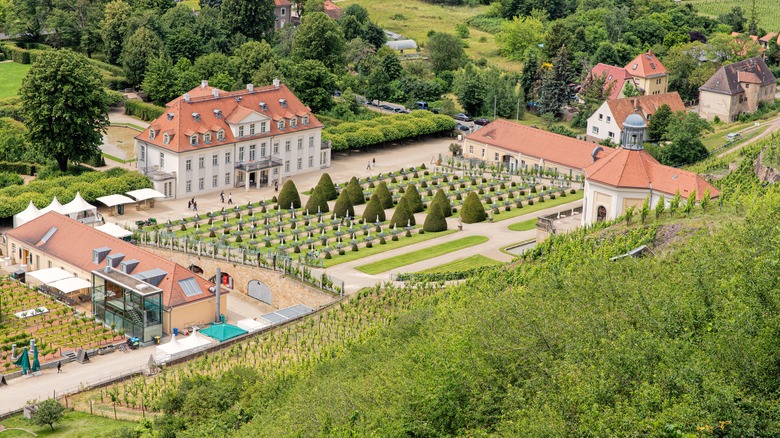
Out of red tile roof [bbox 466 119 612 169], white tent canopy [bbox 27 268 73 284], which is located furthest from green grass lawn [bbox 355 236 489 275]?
red tile roof [bbox 466 119 612 169]

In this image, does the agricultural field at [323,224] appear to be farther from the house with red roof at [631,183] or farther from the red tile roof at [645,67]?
the red tile roof at [645,67]

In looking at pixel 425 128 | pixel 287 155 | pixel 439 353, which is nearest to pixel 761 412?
pixel 439 353

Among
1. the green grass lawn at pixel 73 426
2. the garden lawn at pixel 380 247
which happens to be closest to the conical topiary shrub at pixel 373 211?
the garden lawn at pixel 380 247

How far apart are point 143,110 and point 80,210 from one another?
31.8m

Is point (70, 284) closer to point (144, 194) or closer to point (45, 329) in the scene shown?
point (45, 329)

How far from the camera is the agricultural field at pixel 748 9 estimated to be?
16012 cm

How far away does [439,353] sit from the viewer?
154ft

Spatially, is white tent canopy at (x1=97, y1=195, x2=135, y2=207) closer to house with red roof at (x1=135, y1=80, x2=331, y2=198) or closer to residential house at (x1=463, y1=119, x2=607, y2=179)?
house with red roof at (x1=135, y1=80, x2=331, y2=198)

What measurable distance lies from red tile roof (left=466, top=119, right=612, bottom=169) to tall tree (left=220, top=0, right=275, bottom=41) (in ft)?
130

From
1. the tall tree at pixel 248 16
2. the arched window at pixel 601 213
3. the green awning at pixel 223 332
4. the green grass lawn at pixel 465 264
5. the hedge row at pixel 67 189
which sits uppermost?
the tall tree at pixel 248 16

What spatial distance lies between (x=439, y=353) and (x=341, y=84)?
83.4 meters

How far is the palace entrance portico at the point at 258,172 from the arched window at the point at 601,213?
30275 millimetres

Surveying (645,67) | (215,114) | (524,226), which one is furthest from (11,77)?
(645,67)

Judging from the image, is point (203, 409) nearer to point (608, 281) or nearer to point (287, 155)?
point (608, 281)
